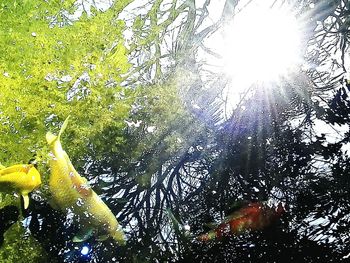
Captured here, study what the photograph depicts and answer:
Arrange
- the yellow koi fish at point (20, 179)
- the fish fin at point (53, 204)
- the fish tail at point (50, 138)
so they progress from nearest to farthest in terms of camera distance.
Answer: the yellow koi fish at point (20, 179)
the fish tail at point (50, 138)
the fish fin at point (53, 204)

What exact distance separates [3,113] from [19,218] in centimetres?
52

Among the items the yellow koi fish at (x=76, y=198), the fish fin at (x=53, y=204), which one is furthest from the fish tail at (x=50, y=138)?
the fish fin at (x=53, y=204)

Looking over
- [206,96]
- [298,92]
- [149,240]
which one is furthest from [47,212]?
[298,92]

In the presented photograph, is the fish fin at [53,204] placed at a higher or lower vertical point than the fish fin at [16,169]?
lower

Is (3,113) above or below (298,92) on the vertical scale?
above

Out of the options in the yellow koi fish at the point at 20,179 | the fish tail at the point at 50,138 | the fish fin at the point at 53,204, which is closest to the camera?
the yellow koi fish at the point at 20,179

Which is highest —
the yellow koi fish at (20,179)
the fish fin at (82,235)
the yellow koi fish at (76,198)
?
the yellow koi fish at (20,179)

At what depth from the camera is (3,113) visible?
1768 millimetres

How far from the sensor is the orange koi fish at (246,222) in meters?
1.92

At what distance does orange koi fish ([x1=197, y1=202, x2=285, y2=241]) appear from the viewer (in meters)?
1.92

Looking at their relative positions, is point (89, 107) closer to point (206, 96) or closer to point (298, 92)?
point (206, 96)

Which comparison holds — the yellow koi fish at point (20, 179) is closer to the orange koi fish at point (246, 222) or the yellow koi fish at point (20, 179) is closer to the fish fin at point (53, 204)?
the fish fin at point (53, 204)

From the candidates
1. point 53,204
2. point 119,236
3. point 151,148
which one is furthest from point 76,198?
point 151,148

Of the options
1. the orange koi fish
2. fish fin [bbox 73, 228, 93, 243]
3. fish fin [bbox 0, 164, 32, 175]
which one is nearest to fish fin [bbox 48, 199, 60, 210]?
fish fin [bbox 73, 228, 93, 243]
